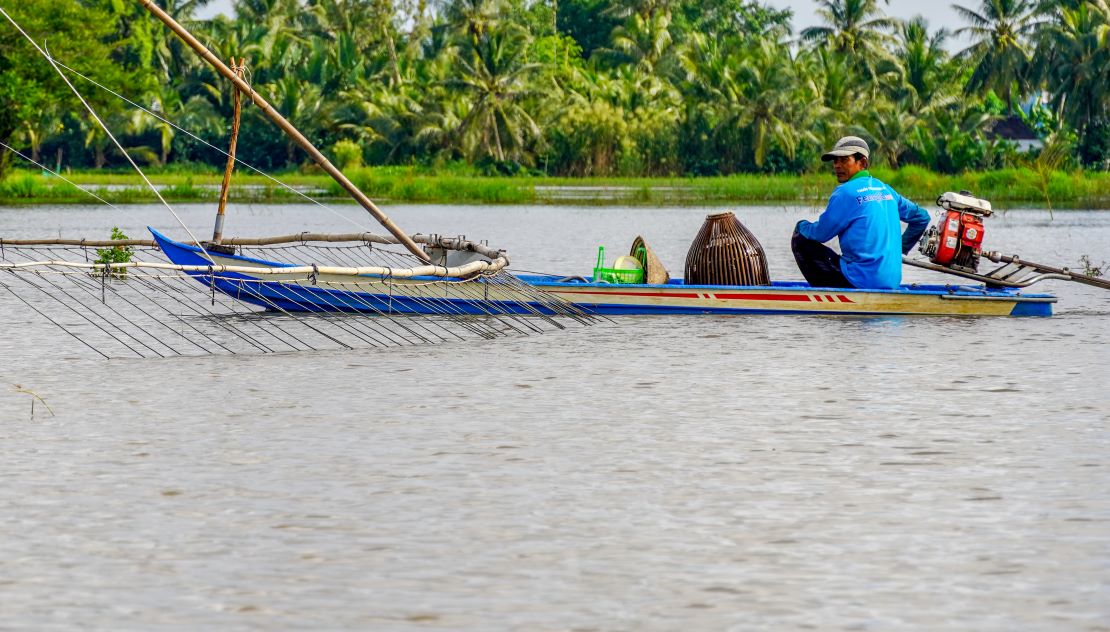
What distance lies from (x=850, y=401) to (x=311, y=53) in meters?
63.4

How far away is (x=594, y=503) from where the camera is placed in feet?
22.4

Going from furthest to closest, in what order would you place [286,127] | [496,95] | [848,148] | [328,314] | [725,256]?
[496,95]
[328,314]
[286,127]
[725,256]
[848,148]

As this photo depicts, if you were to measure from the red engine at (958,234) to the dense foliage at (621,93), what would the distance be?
3877 cm

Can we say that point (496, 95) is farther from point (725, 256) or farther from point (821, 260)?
point (821, 260)

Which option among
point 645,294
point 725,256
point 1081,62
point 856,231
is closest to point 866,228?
point 856,231

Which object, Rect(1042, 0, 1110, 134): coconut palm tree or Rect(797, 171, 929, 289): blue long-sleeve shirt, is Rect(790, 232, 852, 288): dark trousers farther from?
Rect(1042, 0, 1110, 134): coconut palm tree

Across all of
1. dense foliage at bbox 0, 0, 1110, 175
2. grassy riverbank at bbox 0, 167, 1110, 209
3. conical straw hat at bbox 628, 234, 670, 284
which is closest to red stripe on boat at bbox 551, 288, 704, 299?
conical straw hat at bbox 628, 234, 670, 284

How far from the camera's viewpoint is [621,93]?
62469 millimetres

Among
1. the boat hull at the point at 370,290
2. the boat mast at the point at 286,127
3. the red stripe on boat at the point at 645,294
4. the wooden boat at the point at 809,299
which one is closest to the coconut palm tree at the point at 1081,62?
the wooden boat at the point at 809,299

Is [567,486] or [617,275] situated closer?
[567,486]

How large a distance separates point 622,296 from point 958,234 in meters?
→ 2.80

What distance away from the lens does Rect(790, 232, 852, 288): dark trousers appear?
46.2 feet

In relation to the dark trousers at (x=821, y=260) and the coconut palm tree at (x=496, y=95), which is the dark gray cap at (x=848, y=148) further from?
the coconut palm tree at (x=496, y=95)

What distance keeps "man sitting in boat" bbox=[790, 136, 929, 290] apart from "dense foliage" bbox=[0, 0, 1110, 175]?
3901 centimetres
